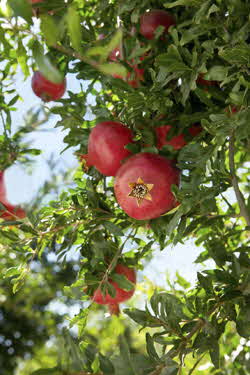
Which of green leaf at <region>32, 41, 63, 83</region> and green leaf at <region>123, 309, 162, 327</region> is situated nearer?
green leaf at <region>32, 41, 63, 83</region>

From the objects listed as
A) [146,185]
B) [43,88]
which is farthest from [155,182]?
[43,88]

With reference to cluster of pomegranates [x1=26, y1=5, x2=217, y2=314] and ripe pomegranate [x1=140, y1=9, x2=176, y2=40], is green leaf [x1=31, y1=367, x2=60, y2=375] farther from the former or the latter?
ripe pomegranate [x1=140, y1=9, x2=176, y2=40]

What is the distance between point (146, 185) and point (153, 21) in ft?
0.99

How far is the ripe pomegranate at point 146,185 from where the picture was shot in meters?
0.65

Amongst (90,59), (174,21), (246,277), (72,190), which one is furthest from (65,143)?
(90,59)

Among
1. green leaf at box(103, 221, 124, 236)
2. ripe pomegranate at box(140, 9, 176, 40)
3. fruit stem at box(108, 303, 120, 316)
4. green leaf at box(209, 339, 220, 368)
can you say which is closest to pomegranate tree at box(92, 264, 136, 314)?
fruit stem at box(108, 303, 120, 316)

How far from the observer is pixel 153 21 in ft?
2.47

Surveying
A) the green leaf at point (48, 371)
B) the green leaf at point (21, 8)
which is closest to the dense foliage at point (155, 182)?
the green leaf at point (48, 371)

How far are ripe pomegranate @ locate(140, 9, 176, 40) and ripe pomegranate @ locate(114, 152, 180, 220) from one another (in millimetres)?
238

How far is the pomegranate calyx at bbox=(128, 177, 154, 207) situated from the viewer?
25.3 inches

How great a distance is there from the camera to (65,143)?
2.89 feet

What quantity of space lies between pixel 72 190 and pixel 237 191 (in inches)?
14.0

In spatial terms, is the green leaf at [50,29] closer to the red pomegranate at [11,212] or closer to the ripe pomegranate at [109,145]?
the ripe pomegranate at [109,145]

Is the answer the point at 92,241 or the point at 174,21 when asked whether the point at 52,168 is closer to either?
the point at 92,241
